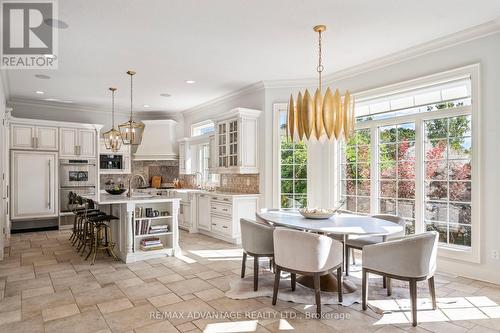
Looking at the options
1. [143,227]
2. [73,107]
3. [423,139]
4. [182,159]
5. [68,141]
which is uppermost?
[73,107]

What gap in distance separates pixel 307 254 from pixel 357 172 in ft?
8.77

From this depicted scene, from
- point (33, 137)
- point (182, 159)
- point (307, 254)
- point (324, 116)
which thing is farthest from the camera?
point (182, 159)

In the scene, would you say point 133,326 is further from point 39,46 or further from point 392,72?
point 392,72

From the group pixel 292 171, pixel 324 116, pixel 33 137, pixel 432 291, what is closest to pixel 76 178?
pixel 33 137

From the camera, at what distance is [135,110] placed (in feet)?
27.7

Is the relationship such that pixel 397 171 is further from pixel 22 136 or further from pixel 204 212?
pixel 22 136

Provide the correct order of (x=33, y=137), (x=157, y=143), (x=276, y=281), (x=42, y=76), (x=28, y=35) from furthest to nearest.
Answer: (x=157, y=143), (x=33, y=137), (x=42, y=76), (x=28, y=35), (x=276, y=281)

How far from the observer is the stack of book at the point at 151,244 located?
4750 mm

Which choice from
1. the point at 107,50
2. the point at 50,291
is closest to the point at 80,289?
the point at 50,291

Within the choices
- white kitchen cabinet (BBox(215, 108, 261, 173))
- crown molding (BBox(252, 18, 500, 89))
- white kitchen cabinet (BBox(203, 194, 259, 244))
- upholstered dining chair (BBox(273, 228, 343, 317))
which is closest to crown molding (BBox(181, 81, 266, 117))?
crown molding (BBox(252, 18, 500, 89))

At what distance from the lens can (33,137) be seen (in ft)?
22.3

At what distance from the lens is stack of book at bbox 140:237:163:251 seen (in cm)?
475

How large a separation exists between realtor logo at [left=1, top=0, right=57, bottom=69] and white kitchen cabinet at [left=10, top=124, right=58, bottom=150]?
2.18 m

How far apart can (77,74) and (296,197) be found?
4123 mm
